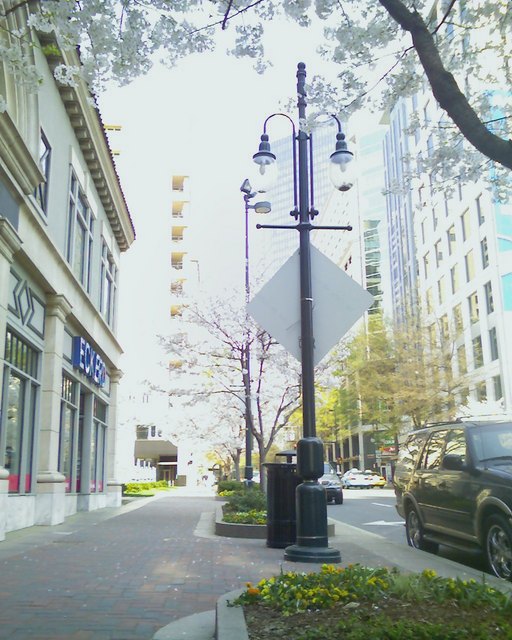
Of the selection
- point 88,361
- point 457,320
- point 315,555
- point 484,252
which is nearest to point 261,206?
point 315,555

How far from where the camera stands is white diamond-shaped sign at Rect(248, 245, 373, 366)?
28.0 feet

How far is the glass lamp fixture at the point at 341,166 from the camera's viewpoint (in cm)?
952

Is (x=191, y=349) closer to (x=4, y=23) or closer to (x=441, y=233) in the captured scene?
(x=4, y=23)

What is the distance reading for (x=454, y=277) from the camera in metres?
51.2

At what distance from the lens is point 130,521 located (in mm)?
16750

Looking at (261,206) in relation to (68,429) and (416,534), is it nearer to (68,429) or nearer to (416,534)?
(416,534)

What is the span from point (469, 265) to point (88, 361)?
3487 cm

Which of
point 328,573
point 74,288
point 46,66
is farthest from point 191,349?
point 328,573

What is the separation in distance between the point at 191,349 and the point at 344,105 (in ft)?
57.5

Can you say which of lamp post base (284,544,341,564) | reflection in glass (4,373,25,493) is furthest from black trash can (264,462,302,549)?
reflection in glass (4,373,25,493)

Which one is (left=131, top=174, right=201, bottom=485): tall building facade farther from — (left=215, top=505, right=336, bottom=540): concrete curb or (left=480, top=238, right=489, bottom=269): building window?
(left=215, top=505, right=336, bottom=540): concrete curb

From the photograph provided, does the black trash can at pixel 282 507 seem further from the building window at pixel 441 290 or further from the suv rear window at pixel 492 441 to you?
the building window at pixel 441 290

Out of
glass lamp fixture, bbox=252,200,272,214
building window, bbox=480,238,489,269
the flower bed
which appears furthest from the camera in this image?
building window, bbox=480,238,489,269

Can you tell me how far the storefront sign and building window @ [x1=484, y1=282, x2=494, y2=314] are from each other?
29.2m
